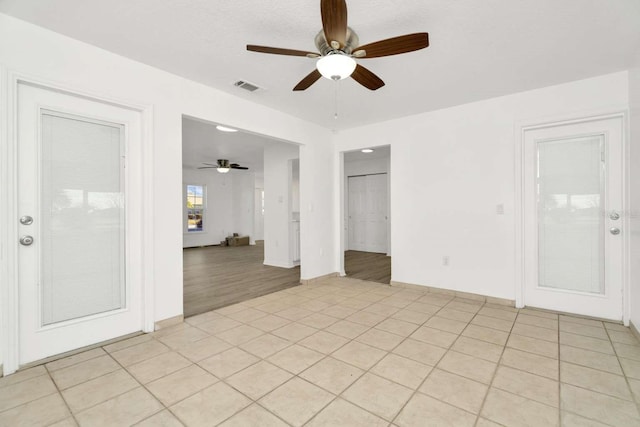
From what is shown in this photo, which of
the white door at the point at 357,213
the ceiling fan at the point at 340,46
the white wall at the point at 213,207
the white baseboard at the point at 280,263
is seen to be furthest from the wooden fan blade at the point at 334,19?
the white wall at the point at 213,207

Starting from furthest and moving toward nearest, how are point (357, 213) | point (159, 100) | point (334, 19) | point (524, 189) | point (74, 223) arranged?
1. point (357, 213)
2. point (524, 189)
3. point (159, 100)
4. point (74, 223)
5. point (334, 19)

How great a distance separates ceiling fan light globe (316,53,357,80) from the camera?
200 centimetres

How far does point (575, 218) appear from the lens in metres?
3.28

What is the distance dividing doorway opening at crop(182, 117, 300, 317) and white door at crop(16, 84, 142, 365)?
83 centimetres

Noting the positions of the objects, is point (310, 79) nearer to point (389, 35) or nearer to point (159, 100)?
point (389, 35)

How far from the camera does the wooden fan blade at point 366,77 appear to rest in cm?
233

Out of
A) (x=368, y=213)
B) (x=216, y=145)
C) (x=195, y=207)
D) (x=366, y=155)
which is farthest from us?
(x=195, y=207)

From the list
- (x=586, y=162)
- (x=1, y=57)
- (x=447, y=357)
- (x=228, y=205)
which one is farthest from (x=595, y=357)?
(x=228, y=205)

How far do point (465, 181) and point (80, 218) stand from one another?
4.26 m

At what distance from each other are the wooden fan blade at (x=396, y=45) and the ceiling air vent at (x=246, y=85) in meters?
1.64

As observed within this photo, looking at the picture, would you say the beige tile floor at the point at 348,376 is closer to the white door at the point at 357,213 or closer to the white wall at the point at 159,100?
the white wall at the point at 159,100

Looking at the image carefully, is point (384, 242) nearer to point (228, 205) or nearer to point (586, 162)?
point (586, 162)

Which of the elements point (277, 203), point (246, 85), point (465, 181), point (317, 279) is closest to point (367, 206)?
point (277, 203)

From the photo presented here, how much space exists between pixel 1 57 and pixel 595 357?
499 centimetres
